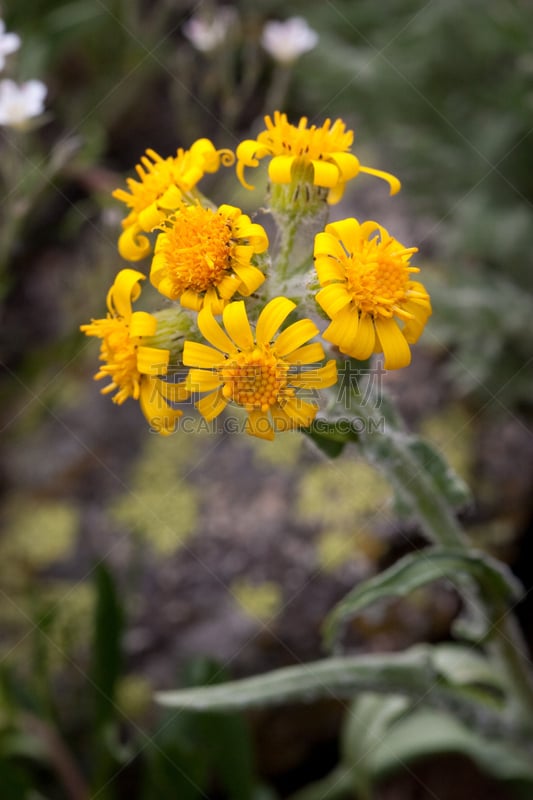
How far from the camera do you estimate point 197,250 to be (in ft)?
3.51

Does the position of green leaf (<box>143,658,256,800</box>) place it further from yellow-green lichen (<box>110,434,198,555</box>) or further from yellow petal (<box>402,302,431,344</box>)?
yellow petal (<box>402,302,431,344</box>)

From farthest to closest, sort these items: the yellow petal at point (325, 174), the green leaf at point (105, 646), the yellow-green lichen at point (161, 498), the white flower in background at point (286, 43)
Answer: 1. the white flower in background at point (286, 43)
2. the yellow-green lichen at point (161, 498)
3. the green leaf at point (105, 646)
4. the yellow petal at point (325, 174)

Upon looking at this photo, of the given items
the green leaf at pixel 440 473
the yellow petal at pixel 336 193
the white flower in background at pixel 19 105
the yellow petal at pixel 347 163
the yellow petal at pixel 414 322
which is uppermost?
the yellow petal at pixel 347 163

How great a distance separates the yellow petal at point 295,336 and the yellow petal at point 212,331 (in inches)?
2.6

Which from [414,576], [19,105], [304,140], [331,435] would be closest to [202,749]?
[414,576]

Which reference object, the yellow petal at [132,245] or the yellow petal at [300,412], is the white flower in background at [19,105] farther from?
the yellow petal at [300,412]

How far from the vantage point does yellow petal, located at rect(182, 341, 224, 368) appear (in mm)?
1052

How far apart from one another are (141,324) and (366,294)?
313mm

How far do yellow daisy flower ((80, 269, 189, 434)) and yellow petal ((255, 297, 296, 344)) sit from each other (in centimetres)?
13

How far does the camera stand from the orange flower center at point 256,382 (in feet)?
3.36

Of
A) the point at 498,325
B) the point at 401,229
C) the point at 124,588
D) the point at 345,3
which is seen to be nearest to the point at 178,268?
the point at 124,588

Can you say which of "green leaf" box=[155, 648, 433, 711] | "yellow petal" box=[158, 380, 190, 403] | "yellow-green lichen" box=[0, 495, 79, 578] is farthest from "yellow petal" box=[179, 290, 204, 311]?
"yellow-green lichen" box=[0, 495, 79, 578]

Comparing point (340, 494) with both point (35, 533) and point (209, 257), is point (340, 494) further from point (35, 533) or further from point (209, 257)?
point (209, 257)

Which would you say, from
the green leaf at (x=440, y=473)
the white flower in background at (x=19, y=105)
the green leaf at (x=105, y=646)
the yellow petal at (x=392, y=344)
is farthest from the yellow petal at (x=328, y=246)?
the white flower in background at (x=19, y=105)
